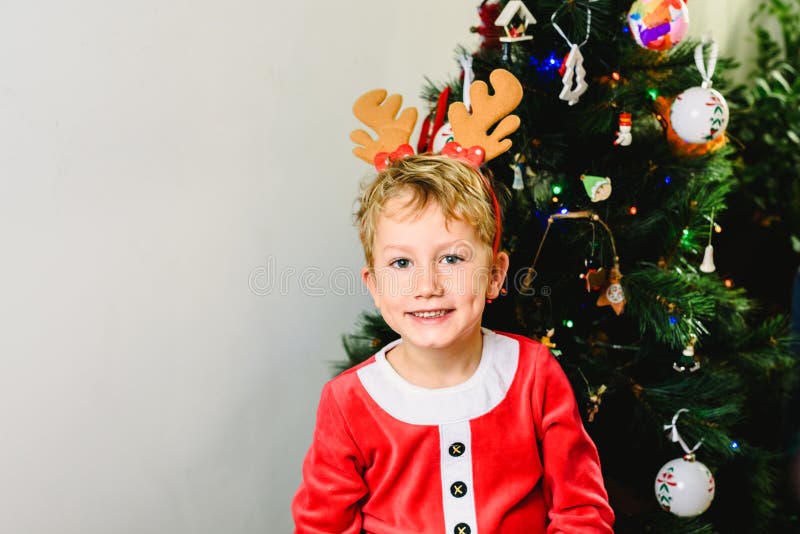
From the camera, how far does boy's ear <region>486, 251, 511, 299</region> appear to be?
1.18m

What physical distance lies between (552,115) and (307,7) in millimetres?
543

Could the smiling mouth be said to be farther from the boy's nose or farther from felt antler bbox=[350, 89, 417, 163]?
felt antler bbox=[350, 89, 417, 163]

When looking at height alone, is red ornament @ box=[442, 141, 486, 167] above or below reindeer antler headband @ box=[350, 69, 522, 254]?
below

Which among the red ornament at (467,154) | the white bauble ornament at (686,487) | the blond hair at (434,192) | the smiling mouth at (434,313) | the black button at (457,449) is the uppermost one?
A: the red ornament at (467,154)

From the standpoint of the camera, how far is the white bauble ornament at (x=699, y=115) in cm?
134

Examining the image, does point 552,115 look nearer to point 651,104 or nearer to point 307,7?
point 651,104

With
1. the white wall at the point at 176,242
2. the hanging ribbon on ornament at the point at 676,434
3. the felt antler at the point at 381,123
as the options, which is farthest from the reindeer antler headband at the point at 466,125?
the hanging ribbon on ornament at the point at 676,434

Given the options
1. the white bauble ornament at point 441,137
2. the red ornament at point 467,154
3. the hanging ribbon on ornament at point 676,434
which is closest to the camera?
the red ornament at point 467,154

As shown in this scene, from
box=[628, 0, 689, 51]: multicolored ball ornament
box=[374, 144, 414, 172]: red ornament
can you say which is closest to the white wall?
box=[374, 144, 414, 172]: red ornament

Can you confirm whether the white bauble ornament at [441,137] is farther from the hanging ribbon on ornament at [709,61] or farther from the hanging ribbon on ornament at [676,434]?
the hanging ribbon on ornament at [676,434]

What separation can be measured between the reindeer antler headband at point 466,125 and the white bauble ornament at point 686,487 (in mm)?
603

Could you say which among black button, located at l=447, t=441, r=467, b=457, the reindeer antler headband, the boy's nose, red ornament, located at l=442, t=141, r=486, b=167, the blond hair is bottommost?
black button, located at l=447, t=441, r=467, b=457

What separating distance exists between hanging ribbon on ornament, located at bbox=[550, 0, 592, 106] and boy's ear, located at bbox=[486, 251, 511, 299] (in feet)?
0.98

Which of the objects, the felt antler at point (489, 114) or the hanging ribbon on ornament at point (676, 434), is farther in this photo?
the hanging ribbon on ornament at point (676, 434)
